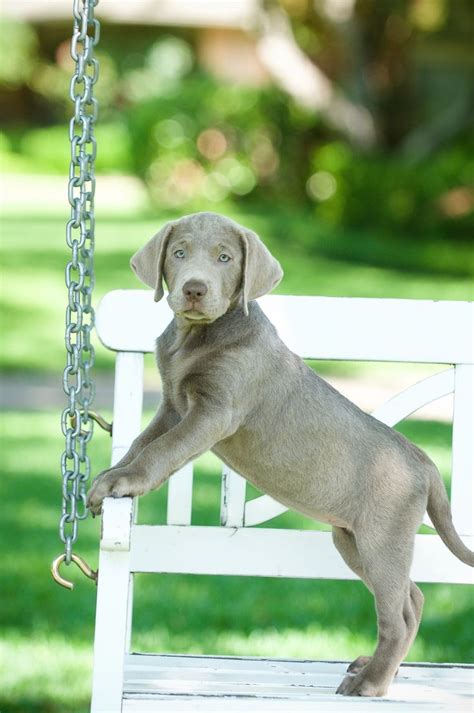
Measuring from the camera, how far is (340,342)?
13.5 feet

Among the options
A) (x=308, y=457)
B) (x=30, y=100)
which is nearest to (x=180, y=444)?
(x=308, y=457)

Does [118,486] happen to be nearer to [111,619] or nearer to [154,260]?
[111,619]

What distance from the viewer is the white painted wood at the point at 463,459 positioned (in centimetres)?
404

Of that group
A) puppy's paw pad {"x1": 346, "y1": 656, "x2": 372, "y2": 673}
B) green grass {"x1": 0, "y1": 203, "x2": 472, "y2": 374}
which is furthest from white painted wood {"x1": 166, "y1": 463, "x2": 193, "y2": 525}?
green grass {"x1": 0, "y1": 203, "x2": 472, "y2": 374}

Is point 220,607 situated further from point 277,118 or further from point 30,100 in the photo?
point 30,100

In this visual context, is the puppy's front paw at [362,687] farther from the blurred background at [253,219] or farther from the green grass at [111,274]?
the green grass at [111,274]

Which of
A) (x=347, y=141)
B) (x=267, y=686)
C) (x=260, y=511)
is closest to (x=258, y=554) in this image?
(x=260, y=511)

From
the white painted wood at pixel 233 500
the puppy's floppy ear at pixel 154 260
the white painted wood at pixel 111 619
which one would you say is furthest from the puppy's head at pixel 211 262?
the white painted wood at pixel 233 500

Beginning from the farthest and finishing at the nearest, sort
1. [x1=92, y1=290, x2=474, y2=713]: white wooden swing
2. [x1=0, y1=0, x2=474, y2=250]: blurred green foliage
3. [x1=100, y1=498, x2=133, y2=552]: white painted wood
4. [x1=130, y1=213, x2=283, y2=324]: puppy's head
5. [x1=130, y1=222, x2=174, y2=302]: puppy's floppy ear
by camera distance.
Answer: [x1=0, y1=0, x2=474, y2=250]: blurred green foliage → [x1=92, y1=290, x2=474, y2=713]: white wooden swing → [x1=130, y1=222, x2=174, y2=302]: puppy's floppy ear → [x1=130, y1=213, x2=283, y2=324]: puppy's head → [x1=100, y1=498, x2=133, y2=552]: white painted wood

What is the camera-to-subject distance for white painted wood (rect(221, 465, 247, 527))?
13.4ft

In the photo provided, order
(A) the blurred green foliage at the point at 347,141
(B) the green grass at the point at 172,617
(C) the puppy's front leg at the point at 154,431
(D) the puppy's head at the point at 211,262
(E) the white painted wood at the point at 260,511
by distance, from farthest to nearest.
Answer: (A) the blurred green foliage at the point at 347,141
(B) the green grass at the point at 172,617
(E) the white painted wood at the point at 260,511
(C) the puppy's front leg at the point at 154,431
(D) the puppy's head at the point at 211,262

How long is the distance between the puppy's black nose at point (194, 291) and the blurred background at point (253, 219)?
89.8 inches

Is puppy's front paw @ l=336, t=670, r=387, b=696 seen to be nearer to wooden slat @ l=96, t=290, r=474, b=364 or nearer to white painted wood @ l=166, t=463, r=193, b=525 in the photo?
white painted wood @ l=166, t=463, r=193, b=525

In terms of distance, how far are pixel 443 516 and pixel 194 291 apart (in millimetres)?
1032
